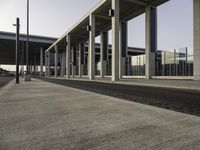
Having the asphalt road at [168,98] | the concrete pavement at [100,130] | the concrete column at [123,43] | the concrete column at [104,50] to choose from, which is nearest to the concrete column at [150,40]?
the concrete column at [123,43]

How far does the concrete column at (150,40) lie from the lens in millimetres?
31312

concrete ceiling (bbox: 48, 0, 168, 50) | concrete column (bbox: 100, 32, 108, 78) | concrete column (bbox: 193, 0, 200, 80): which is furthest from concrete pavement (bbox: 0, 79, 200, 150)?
concrete column (bbox: 100, 32, 108, 78)

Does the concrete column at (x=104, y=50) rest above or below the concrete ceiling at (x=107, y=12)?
below

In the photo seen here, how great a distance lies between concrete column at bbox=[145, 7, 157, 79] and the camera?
31312 mm

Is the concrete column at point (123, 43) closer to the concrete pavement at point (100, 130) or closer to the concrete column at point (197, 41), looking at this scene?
the concrete column at point (197, 41)

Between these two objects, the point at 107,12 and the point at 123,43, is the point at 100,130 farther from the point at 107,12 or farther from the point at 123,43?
the point at 123,43

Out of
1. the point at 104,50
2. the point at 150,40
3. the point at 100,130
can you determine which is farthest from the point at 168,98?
the point at 104,50

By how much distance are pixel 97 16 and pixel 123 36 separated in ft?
19.8

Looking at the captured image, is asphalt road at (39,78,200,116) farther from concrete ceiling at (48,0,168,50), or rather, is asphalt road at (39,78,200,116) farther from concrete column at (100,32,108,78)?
concrete column at (100,32,108,78)

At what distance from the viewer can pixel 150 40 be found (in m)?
31.9

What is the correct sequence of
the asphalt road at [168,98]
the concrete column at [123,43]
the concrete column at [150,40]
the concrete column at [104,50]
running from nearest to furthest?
the asphalt road at [168,98] < the concrete column at [150,40] < the concrete column at [123,43] < the concrete column at [104,50]

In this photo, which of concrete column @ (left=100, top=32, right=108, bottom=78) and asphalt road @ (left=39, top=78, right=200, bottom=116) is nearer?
asphalt road @ (left=39, top=78, right=200, bottom=116)

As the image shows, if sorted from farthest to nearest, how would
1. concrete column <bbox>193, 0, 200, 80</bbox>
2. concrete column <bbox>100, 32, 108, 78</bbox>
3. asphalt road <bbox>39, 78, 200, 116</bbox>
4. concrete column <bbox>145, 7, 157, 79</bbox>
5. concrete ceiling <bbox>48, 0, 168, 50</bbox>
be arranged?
concrete column <bbox>100, 32, 108, 78</bbox>
concrete ceiling <bbox>48, 0, 168, 50</bbox>
concrete column <bbox>145, 7, 157, 79</bbox>
concrete column <bbox>193, 0, 200, 80</bbox>
asphalt road <bbox>39, 78, 200, 116</bbox>

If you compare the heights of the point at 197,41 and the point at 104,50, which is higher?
the point at 104,50
